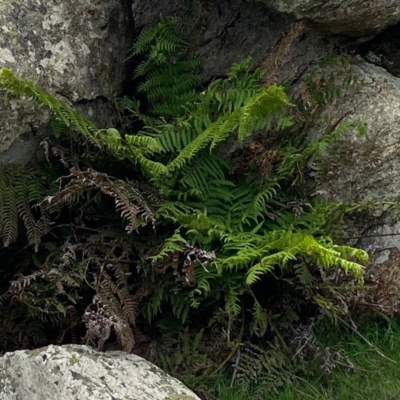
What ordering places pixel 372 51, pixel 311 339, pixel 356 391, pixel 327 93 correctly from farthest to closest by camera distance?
pixel 372 51 < pixel 327 93 < pixel 311 339 < pixel 356 391

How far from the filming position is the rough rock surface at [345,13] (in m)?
4.17

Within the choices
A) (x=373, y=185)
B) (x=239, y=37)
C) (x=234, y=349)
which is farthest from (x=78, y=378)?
(x=239, y=37)

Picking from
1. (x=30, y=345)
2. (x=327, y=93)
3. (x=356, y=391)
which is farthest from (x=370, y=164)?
(x=30, y=345)

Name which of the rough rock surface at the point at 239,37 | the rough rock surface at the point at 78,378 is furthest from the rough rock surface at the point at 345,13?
the rough rock surface at the point at 78,378

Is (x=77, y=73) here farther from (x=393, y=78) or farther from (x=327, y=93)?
(x=393, y=78)

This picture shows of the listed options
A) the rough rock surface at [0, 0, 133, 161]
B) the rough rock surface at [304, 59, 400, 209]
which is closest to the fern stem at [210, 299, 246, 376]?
the rough rock surface at [304, 59, 400, 209]

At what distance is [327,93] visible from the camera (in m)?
4.47

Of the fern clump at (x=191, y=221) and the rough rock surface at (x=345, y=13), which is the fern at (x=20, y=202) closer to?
the fern clump at (x=191, y=221)

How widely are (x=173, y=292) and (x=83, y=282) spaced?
1.62 ft

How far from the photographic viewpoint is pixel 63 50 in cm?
421

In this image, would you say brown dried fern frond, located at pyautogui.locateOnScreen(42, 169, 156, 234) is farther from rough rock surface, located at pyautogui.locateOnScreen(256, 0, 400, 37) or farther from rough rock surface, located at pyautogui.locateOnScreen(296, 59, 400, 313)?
rough rock surface, located at pyautogui.locateOnScreen(256, 0, 400, 37)

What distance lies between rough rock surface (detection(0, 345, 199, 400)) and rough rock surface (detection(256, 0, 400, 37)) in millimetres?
2157

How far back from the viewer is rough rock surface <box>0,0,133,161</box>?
158 inches

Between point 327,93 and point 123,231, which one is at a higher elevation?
point 327,93
